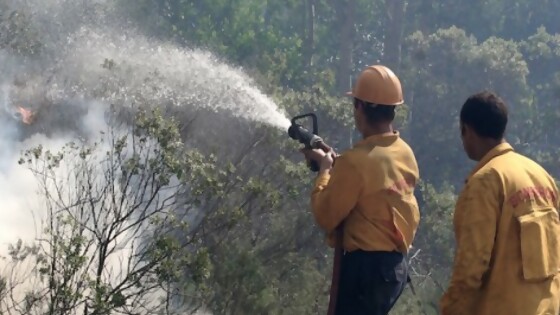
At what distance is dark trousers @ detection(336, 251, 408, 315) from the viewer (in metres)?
4.22

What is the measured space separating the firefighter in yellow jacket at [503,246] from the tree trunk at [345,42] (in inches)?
1203

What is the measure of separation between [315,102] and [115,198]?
12708mm

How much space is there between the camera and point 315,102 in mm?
22453

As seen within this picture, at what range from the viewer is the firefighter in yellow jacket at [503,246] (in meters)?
3.55

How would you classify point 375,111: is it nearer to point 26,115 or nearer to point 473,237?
point 473,237

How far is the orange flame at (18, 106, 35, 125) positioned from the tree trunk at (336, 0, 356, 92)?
1909cm

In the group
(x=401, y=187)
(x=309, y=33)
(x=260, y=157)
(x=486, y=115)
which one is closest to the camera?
(x=486, y=115)

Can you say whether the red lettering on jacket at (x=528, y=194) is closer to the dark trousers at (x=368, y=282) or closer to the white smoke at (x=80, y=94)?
the dark trousers at (x=368, y=282)

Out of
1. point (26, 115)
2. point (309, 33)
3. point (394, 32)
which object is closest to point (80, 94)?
point (26, 115)

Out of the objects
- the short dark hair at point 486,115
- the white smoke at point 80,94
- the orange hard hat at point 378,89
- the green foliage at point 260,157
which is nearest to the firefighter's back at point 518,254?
the short dark hair at point 486,115

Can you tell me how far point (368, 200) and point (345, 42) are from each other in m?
31.8

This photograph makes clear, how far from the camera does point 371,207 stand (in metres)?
4.23

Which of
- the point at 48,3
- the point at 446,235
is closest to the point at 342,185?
the point at 446,235

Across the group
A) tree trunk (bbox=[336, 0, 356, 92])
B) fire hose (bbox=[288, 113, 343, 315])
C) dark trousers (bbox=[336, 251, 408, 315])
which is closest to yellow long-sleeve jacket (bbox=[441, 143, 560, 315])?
dark trousers (bbox=[336, 251, 408, 315])
